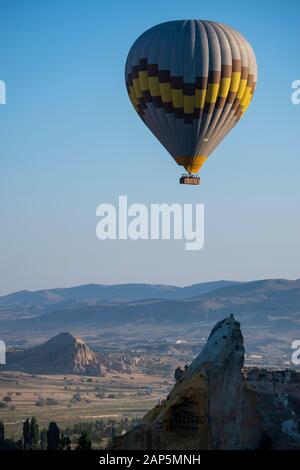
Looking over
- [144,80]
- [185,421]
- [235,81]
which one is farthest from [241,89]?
[185,421]

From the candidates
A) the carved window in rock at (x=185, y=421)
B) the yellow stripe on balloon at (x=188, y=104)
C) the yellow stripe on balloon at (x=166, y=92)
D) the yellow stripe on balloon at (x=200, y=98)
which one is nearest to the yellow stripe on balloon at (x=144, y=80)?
the yellow stripe on balloon at (x=166, y=92)

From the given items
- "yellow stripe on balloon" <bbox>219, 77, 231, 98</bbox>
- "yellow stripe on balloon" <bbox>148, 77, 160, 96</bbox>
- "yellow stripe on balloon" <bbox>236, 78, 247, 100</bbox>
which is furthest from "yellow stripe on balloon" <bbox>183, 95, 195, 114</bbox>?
"yellow stripe on balloon" <bbox>236, 78, 247, 100</bbox>

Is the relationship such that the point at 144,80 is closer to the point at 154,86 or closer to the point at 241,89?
the point at 154,86

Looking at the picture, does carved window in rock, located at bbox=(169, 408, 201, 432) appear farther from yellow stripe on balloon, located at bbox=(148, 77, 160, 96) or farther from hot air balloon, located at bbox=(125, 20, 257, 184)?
yellow stripe on balloon, located at bbox=(148, 77, 160, 96)

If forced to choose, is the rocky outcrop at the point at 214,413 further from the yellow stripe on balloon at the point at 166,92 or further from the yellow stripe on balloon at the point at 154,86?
the yellow stripe on balloon at the point at 154,86

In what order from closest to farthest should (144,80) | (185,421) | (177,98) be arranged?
(185,421), (177,98), (144,80)

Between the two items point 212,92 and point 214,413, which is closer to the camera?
point 214,413
